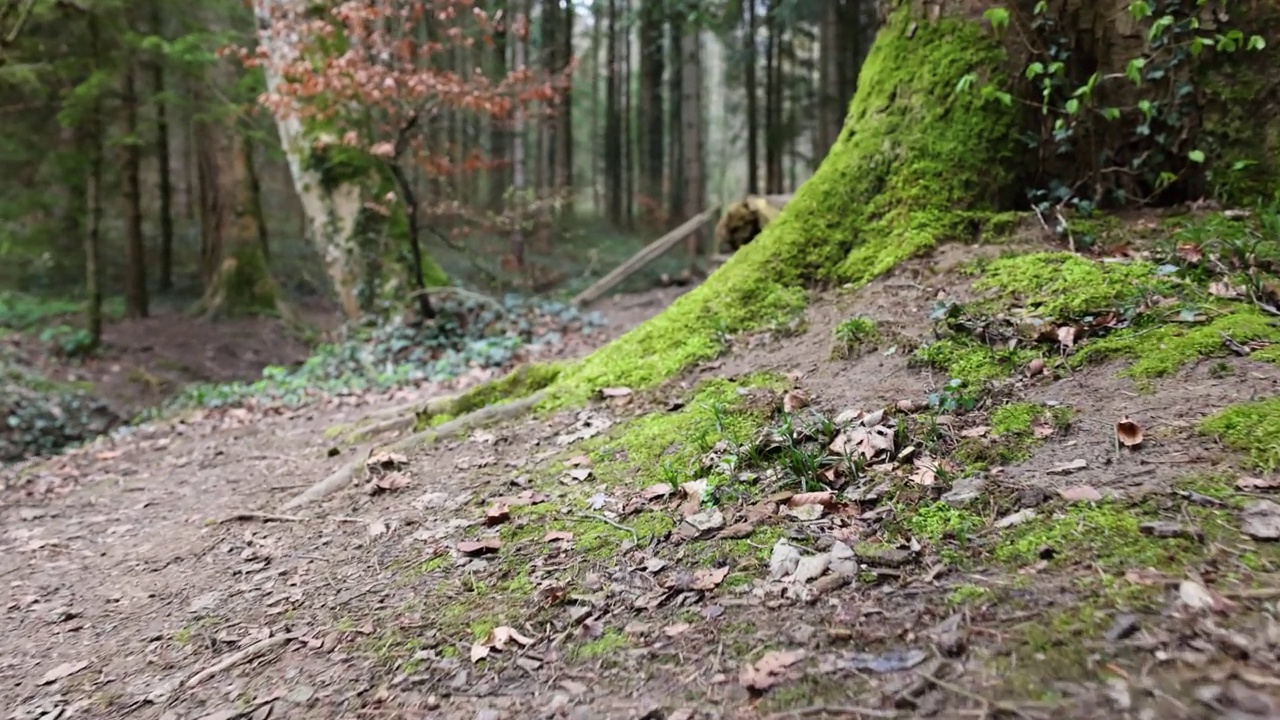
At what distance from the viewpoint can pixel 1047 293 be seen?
12.0ft

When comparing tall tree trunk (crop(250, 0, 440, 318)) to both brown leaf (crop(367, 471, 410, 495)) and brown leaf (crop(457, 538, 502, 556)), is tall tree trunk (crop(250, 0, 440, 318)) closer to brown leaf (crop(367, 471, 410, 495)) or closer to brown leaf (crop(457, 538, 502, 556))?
brown leaf (crop(367, 471, 410, 495))

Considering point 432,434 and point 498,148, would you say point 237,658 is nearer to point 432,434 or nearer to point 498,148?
point 432,434

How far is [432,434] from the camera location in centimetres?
491

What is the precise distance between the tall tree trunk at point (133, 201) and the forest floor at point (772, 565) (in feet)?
35.1

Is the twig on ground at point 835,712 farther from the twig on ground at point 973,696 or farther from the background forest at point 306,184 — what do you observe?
the background forest at point 306,184

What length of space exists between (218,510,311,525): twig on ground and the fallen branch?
141 centimetres

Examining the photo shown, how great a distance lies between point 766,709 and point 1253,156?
419 cm

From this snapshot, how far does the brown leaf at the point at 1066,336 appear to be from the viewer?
3281 mm

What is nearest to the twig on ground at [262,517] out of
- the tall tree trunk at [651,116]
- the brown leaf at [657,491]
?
the brown leaf at [657,491]

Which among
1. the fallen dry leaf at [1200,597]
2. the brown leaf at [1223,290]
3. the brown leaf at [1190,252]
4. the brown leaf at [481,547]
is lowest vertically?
the brown leaf at [481,547]

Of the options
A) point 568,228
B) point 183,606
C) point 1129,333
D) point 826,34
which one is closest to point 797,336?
point 1129,333

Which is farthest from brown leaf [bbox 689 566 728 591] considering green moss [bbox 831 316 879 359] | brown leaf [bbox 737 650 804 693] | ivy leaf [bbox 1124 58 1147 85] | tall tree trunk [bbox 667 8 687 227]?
tall tree trunk [bbox 667 8 687 227]

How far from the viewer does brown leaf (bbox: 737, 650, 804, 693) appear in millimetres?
2021

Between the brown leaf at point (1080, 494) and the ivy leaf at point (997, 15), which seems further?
the ivy leaf at point (997, 15)
